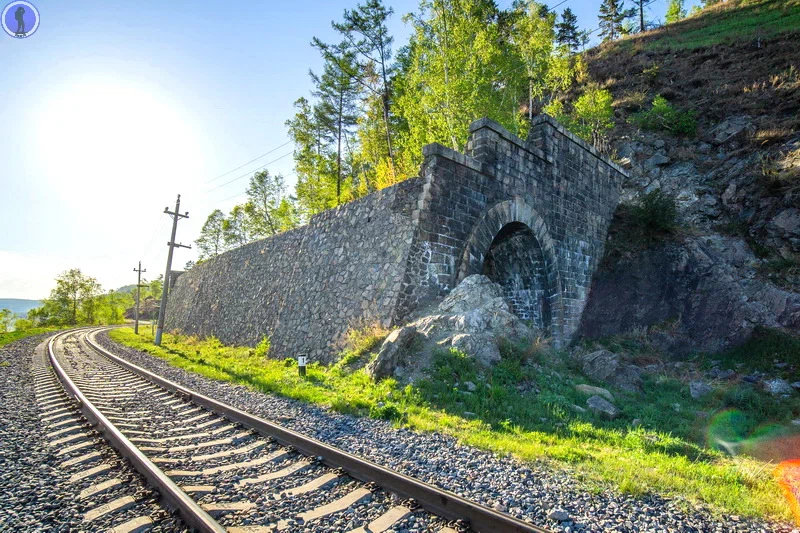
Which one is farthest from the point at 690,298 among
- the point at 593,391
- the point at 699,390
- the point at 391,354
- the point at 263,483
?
the point at 263,483

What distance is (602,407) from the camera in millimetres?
6879

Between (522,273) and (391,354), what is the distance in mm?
7157

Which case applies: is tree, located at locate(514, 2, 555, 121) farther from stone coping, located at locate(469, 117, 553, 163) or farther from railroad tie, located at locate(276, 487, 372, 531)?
railroad tie, located at locate(276, 487, 372, 531)

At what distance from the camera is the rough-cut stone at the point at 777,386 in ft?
28.0

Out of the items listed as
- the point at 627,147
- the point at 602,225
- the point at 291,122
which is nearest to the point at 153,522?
the point at 602,225

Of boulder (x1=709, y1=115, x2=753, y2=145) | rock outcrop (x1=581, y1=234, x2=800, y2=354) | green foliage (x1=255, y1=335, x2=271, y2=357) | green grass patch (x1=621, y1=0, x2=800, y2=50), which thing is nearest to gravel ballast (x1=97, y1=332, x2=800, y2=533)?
green foliage (x1=255, y1=335, x2=271, y2=357)

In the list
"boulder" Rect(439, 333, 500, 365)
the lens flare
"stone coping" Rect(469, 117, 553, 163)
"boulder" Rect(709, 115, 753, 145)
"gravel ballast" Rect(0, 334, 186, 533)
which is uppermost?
"boulder" Rect(709, 115, 753, 145)

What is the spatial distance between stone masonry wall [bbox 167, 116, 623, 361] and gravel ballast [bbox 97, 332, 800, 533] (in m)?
4.56

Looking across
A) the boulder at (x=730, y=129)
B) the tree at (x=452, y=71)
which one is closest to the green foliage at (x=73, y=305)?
the tree at (x=452, y=71)

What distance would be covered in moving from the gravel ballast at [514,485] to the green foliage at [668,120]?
68.4 ft

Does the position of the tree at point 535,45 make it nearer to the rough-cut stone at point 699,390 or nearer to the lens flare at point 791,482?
the rough-cut stone at point 699,390

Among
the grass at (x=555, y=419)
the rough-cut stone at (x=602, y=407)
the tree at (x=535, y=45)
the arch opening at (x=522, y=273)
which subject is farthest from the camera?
the tree at (x=535, y=45)

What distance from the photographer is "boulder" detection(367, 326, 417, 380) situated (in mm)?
7719

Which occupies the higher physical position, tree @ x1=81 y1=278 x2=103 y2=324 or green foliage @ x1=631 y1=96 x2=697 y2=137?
green foliage @ x1=631 y1=96 x2=697 y2=137
